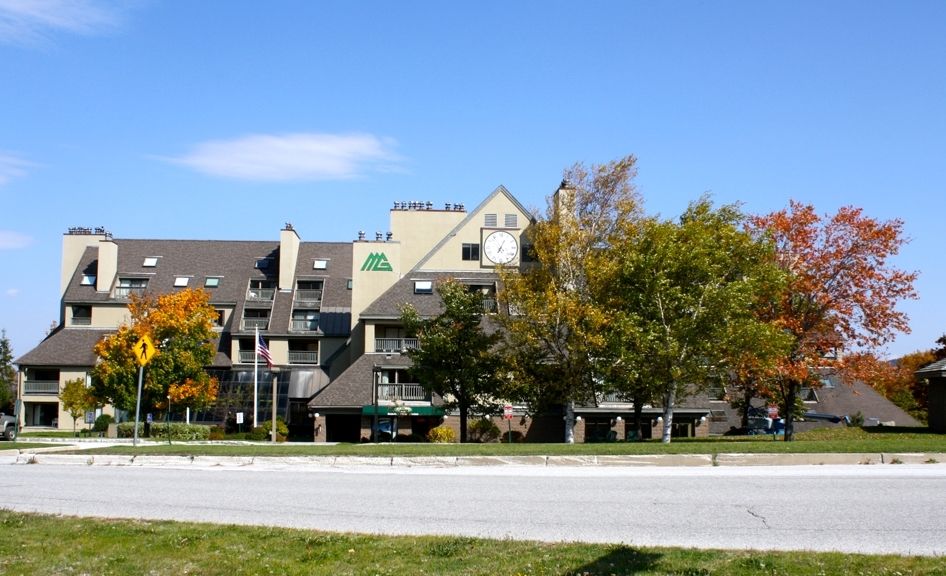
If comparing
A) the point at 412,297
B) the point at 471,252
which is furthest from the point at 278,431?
the point at 471,252

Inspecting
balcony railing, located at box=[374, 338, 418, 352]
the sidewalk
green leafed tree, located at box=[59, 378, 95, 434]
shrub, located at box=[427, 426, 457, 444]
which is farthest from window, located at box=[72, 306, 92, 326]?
the sidewalk

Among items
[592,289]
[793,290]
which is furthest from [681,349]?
[793,290]

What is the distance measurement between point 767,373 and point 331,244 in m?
42.6

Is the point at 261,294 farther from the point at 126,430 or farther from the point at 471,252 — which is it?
the point at 126,430

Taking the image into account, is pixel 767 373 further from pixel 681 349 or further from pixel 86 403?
pixel 86 403

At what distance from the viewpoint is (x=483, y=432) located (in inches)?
1886

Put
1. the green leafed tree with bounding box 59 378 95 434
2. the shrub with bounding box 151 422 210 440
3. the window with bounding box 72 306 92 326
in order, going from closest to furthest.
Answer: the shrub with bounding box 151 422 210 440, the green leafed tree with bounding box 59 378 95 434, the window with bounding box 72 306 92 326

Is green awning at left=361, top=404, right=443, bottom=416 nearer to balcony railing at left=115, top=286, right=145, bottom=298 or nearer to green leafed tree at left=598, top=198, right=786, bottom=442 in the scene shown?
green leafed tree at left=598, top=198, right=786, bottom=442

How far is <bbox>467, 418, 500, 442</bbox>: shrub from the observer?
4776 cm

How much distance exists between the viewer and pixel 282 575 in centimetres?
1095

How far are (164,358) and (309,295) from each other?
55.8 feet

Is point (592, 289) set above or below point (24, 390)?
above

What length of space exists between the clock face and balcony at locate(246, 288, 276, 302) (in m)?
18.3

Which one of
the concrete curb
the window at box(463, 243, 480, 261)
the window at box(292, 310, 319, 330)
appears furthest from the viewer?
the window at box(292, 310, 319, 330)
